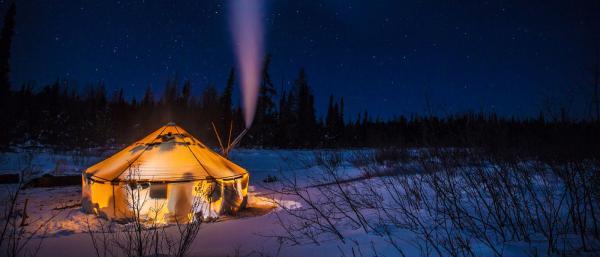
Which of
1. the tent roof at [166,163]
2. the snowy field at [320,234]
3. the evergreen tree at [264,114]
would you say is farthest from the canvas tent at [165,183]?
the evergreen tree at [264,114]

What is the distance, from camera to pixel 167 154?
23.1 ft

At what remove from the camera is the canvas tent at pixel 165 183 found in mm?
6160

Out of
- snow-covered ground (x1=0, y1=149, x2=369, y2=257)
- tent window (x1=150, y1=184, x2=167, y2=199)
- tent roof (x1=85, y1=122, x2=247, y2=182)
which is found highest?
tent roof (x1=85, y1=122, x2=247, y2=182)

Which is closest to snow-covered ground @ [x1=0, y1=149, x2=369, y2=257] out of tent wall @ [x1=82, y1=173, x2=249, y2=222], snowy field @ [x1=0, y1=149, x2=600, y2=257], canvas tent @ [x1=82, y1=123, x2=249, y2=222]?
snowy field @ [x1=0, y1=149, x2=600, y2=257]

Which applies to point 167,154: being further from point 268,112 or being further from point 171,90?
point 171,90

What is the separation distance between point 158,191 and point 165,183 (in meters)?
0.19

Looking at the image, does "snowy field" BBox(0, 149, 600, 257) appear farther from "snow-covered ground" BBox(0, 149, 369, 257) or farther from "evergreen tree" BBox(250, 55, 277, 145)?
"evergreen tree" BBox(250, 55, 277, 145)

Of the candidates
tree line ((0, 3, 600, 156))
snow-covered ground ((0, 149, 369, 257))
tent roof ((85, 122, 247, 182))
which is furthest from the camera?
tree line ((0, 3, 600, 156))

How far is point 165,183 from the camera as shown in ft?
20.5

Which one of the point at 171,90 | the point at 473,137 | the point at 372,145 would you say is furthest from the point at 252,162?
the point at 171,90

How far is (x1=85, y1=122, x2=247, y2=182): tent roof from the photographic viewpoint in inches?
252

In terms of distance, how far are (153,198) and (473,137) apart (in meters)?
5.66

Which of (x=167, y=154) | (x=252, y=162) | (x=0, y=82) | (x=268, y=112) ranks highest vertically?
(x=0, y=82)

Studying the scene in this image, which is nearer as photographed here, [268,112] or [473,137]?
[473,137]
